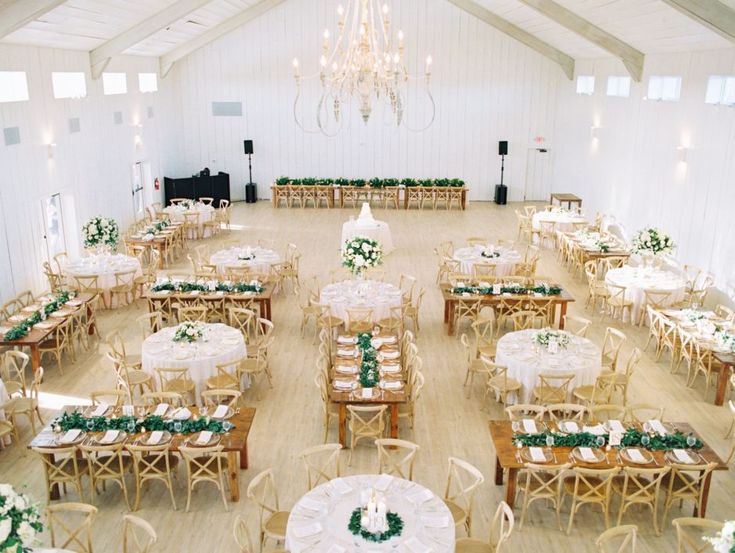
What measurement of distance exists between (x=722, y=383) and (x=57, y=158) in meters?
13.4

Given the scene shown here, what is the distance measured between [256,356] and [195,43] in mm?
14995

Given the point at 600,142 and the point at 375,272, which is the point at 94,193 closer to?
the point at 375,272

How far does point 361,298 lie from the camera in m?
11.9

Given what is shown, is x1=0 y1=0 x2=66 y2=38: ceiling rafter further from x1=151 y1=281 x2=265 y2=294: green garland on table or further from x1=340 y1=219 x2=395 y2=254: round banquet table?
x1=340 y1=219 x2=395 y2=254: round banquet table

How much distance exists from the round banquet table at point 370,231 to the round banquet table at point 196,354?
738 centimetres

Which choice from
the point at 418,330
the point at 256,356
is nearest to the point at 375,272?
the point at 418,330

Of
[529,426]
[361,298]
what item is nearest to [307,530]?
[529,426]

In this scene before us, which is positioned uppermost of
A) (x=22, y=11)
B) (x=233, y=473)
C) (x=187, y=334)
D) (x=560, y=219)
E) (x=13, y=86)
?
(x=22, y=11)

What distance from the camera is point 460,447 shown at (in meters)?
8.78

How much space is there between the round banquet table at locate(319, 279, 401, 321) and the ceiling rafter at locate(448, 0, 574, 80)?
13.5m

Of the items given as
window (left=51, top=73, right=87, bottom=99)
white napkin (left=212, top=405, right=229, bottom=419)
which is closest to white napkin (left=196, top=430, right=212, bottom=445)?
white napkin (left=212, top=405, right=229, bottom=419)

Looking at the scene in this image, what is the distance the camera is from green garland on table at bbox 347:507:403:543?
579cm

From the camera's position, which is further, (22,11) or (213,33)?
(213,33)

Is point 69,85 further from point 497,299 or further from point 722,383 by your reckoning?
point 722,383
